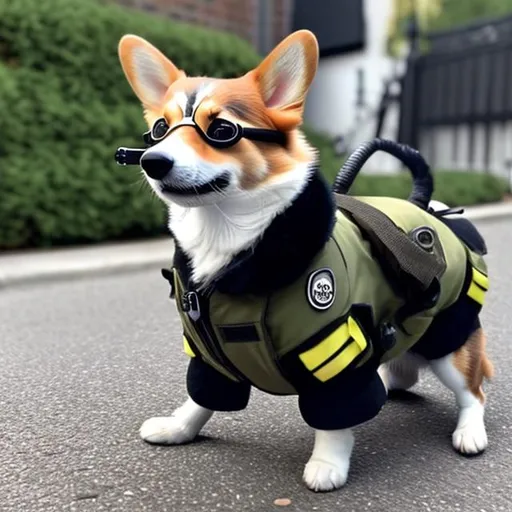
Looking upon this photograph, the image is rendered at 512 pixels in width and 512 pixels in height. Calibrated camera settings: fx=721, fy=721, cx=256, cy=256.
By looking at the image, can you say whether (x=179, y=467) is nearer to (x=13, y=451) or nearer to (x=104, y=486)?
(x=104, y=486)

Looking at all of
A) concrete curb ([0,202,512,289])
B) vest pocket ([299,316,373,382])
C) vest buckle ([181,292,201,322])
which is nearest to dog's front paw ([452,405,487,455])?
vest pocket ([299,316,373,382])

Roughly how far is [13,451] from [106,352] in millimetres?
1053

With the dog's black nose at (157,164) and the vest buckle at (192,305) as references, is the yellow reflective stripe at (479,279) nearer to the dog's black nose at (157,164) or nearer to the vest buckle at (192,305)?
→ the vest buckle at (192,305)

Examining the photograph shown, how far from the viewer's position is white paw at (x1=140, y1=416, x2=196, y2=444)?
6.35 feet

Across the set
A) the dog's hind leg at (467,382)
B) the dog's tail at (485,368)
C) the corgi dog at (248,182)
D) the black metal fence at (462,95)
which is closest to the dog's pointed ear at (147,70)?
the corgi dog at (248,182)

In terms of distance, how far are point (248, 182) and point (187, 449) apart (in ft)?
2.68

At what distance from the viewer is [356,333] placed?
5.22 ft

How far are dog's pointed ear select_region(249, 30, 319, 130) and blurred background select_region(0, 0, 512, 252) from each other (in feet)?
2.31

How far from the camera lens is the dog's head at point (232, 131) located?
1.39m

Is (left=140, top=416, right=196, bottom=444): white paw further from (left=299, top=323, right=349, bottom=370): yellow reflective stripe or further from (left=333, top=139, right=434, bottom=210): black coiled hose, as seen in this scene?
(left=333, top=139, right=434, bottom=210): black coiled hose

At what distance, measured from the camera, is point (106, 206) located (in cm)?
604

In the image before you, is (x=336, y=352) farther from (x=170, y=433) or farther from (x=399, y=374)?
(x=399, y=374)

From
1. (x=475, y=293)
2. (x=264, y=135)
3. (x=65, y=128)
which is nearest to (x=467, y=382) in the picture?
(x=475, y=293)

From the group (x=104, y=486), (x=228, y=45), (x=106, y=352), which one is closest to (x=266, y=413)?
(x=104, y=486)
